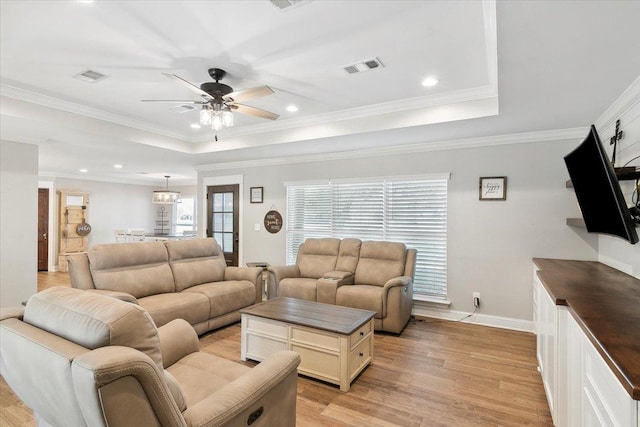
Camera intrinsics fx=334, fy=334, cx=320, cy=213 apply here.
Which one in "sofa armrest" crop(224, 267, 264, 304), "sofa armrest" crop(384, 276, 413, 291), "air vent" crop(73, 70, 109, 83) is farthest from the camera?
"sofa armrest" crop(224, 267, 264, 304)

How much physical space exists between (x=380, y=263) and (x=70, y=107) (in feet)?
13.8

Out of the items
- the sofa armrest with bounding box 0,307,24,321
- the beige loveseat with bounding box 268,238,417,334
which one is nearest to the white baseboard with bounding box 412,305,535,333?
the beige loveseat with bounding box 268,238,417,334

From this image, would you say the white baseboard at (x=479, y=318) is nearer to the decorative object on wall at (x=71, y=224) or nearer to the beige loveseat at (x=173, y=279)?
the beige loveseat at (x=173, y=279)

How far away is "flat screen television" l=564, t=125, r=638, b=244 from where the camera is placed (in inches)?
82.0

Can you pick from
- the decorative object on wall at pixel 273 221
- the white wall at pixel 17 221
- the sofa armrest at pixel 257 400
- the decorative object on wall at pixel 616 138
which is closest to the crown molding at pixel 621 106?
the decorative object on wall at pixel 616 138

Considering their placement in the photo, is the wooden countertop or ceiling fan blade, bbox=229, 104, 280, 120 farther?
ceiling fan blade, bbox=229, 104, 280, 120

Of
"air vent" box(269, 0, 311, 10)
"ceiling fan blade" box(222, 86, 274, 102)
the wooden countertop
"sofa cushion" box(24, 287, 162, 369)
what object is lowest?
the wooden countertop

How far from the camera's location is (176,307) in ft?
11.5

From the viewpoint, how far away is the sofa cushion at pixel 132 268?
140 inches

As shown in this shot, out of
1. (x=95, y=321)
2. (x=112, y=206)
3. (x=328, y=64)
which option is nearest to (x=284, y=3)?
(x=328, y=64)

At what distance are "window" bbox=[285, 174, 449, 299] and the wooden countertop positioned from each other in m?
1.51

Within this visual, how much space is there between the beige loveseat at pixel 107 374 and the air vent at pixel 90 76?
2.39 metres

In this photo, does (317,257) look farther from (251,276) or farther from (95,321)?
(95,321)

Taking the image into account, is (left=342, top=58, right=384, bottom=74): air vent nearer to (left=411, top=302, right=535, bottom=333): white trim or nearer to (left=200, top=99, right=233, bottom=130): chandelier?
(left=200, top=99, right=233, bottom=130): chandelier
